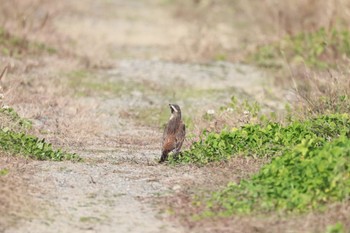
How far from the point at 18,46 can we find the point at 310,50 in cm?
567

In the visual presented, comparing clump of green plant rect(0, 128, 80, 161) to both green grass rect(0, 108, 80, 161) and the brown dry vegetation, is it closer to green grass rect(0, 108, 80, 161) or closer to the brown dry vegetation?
green grass rect(0, 108, 80, 161)

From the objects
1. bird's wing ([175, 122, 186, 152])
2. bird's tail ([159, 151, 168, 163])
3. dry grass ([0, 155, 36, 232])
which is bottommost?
bird's tail ([159, 151, 168, 163])

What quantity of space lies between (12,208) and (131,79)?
8.62 m

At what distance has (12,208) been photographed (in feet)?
25.8

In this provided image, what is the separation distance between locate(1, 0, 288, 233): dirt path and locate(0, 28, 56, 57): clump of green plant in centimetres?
98

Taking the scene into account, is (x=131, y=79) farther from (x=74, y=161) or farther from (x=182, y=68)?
(x=74, y=161)

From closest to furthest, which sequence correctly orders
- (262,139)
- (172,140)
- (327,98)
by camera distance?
1. (262,139)
2. (172,140)
3. (327,98)

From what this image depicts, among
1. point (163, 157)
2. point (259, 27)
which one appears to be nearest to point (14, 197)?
point (163, 157)

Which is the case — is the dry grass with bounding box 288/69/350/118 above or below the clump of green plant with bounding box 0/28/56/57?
above

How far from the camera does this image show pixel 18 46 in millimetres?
17047

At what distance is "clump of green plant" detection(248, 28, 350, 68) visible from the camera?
54.2 ft

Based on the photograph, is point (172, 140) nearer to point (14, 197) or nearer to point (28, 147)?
point (28, 147)

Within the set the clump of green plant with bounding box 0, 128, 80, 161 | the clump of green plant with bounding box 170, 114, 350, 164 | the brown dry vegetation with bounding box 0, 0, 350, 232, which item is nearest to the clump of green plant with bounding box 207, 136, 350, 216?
the brown dry vegetation with bounding box 0, 0, 350, 232

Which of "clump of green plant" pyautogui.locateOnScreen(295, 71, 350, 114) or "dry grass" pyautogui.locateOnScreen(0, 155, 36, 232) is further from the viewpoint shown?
"clump of green plant" pyautogui.locateOnScreen(295, 71, 350, 114)
